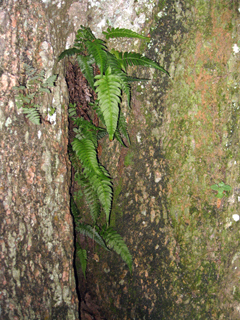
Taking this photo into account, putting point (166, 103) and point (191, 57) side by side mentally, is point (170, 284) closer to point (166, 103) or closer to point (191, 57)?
point (166, 103)

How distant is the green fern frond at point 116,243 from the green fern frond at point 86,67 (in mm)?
1455

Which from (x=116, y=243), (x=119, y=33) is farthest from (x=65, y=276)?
(x=119, y=33)

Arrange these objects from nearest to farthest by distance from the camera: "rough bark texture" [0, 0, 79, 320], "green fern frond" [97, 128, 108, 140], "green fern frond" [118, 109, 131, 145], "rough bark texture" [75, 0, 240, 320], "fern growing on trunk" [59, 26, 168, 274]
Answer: "rough bark texture" [0, 0, 79, 320], "fern growing on trunk" [59, 26, 168, 274], "rough bark texture" [75, 0, 240, 320], "green fern frond" [118, 109, 131, 145], "green fern frond" [97, 128, 108, 140]

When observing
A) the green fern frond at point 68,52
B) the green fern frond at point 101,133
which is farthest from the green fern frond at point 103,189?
the green fern frond at point 68,52

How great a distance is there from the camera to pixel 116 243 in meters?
2.38

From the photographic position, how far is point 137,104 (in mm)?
2348

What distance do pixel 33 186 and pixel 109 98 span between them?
96cm

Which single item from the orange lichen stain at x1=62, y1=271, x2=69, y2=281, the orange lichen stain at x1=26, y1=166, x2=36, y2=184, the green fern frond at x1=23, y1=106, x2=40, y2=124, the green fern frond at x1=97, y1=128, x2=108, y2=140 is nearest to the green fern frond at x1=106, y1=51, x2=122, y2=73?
the green fern frond at x1=97, y1=128, x2=108, y2=140

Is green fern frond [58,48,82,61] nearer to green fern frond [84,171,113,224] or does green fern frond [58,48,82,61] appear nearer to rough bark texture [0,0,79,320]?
rough bark texture [0,0,79,320]

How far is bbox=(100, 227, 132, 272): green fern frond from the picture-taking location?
233 cm

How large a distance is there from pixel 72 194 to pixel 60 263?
0.73m

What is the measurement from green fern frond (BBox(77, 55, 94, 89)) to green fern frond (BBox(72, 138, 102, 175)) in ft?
1.74

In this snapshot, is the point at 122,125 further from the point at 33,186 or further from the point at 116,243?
the point at 116,243

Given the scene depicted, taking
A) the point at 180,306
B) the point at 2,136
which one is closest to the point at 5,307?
the point at 2,136
